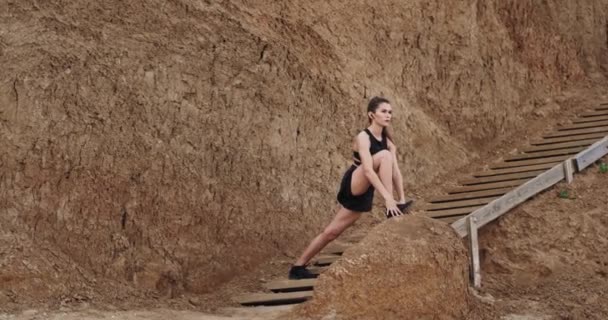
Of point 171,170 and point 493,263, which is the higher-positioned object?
point 171,170

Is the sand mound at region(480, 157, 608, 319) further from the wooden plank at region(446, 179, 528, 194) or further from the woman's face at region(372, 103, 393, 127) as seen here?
the woman's face at region(372, 103, 393, 127)

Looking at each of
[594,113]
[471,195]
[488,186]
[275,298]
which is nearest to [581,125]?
[594,113]

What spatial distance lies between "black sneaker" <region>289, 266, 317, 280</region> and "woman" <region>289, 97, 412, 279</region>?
8.3 inches

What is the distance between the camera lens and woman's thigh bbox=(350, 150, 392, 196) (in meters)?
5.97

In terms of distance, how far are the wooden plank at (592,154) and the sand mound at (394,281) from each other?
350cm

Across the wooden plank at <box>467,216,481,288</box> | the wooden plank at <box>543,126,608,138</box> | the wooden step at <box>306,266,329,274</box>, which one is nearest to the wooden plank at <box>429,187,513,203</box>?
the wooden plank at <box>467,216,481,288</box>

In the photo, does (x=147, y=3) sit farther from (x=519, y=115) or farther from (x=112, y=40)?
(x=519, y=115)

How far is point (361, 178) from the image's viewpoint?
601 centimetres

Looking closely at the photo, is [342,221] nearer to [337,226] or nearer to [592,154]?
[337,226]

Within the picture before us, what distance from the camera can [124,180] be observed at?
7332 mm

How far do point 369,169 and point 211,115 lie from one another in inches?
110

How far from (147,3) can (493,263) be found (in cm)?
458

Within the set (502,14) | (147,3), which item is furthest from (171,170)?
(502,14)

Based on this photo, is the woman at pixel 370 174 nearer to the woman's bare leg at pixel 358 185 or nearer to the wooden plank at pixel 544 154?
the woman's bare leg at pixel 358 185
